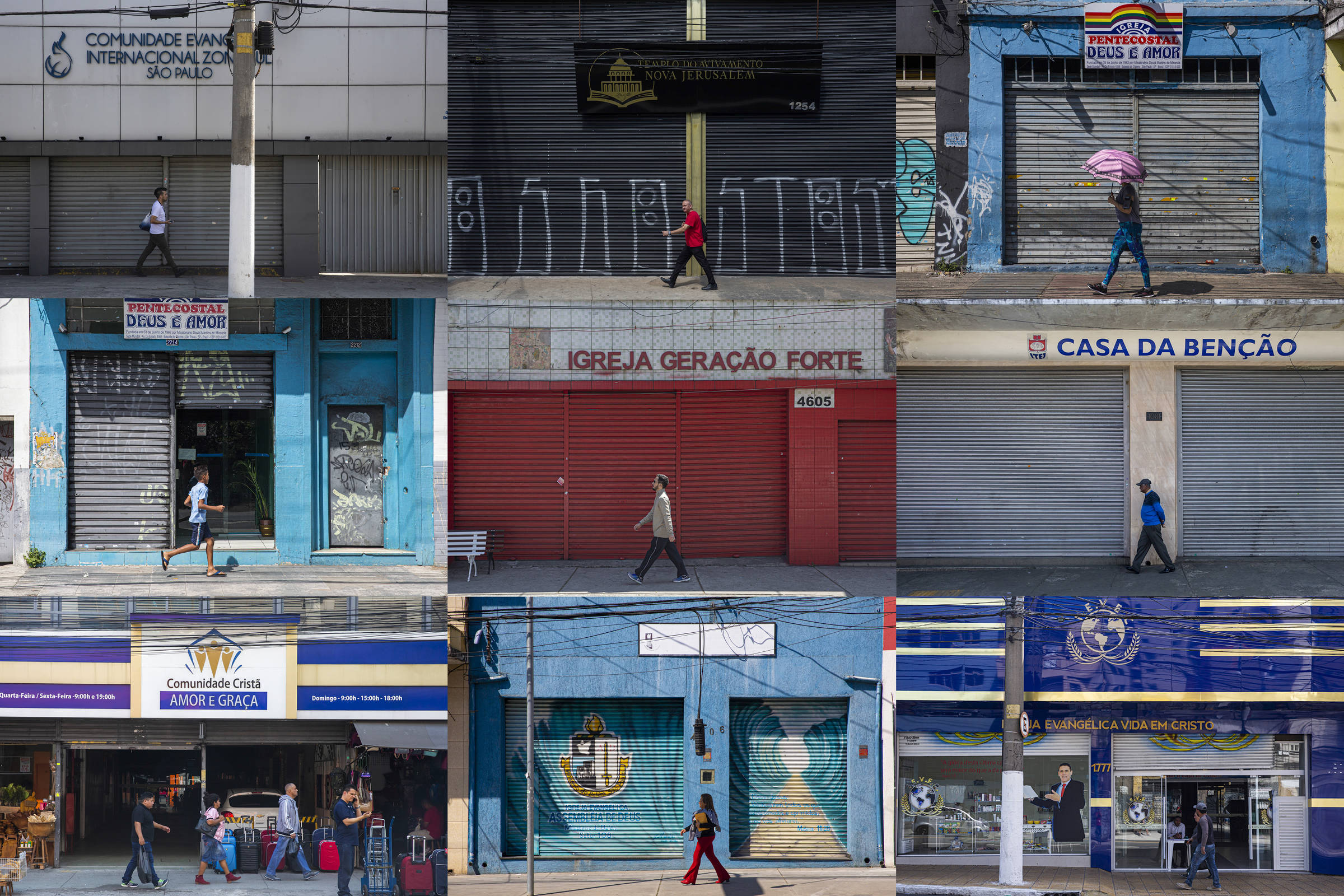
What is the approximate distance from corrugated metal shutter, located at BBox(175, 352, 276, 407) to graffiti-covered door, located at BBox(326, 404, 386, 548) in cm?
69

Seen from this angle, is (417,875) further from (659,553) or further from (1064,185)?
(1064,185)

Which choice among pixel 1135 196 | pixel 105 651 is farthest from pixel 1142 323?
pixel 105 651

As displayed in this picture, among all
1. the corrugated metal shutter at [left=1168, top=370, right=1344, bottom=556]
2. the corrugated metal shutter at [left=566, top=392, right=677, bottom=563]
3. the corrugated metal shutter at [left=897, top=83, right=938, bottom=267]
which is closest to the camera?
the corrugated metal shutter at [left=566, top=392, right=677, bottom=563]

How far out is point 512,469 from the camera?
38.4 feet

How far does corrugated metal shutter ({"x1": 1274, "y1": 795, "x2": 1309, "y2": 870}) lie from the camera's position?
47.1ft

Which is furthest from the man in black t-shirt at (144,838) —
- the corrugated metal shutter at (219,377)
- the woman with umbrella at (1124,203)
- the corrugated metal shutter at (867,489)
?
the woman with umbrella at (1124,203)

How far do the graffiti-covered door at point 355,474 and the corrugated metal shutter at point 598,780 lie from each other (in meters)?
2.88

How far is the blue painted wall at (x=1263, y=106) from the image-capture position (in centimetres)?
1250

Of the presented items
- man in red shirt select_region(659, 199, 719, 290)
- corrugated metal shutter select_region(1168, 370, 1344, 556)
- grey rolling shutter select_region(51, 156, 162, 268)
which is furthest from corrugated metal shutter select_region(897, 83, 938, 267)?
grey rolling shutter select_region(51, 156, 162, 268)

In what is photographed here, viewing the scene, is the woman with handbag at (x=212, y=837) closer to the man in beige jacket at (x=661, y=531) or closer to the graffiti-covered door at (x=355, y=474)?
the graffiti-covered door at (x=355, y=474)

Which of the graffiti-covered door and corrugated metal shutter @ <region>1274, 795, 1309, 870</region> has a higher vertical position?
the graffiti-covered door

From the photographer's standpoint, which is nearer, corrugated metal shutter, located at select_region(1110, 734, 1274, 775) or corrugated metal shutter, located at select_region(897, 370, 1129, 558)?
corrugated metal shutter, located at select_region(897, 370, 1129, 558)

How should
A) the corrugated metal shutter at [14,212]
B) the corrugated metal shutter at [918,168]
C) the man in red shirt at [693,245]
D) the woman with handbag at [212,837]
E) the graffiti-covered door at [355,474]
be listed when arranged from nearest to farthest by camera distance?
the graffiti-covered door at [355,474] → the man in red shirt at [693,245] → the corrugated metal shutter at [918,168] → the woman with handbag at [212,837] → the corrugated metal shutter at [14,212]

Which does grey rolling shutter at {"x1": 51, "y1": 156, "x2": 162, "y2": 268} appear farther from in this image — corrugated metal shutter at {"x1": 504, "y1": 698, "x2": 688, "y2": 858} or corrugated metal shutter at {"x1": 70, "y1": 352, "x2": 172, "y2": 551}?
corrugated metal shutter at {"x1": 504, "y1": 698, "x2": 688, "y2": 858}
